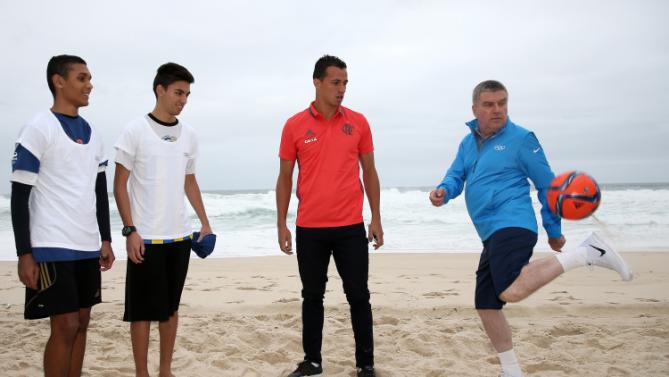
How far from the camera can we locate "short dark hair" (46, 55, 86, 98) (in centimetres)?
312

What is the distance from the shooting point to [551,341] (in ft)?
15.3

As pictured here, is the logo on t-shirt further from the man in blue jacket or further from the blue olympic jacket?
the blue olympic jacket

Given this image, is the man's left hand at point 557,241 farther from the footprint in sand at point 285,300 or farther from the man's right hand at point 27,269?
the footprint in sand at point 285,300

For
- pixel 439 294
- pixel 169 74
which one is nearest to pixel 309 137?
pixel 169 74

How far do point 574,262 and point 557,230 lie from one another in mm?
309

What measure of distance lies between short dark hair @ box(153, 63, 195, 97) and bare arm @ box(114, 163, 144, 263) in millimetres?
597

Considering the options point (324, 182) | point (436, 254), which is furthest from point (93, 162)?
point (436, 254)

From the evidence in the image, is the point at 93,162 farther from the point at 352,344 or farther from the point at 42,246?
the point at 352,344

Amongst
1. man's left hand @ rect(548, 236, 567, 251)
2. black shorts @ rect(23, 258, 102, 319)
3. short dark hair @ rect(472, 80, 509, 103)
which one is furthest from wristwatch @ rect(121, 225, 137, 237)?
man's left hand @ rect(548, 236, 567, 251)

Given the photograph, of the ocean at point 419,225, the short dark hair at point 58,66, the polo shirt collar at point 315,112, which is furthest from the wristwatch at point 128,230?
the ocean at point 419,225

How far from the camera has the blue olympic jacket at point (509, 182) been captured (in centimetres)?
333

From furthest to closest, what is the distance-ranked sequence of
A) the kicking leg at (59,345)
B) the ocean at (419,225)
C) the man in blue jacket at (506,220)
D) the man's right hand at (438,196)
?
the ocean at (419,225)
the man's right hand at (438,196)
the man in blue jacket at (506,220)
the kicking leg at (59,345)

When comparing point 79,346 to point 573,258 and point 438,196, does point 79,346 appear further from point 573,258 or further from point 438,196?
point 573,258

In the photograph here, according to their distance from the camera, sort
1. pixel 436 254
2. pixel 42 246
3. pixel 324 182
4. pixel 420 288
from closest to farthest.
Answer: pixel 42 246 < pixel 324 182 < pixel 420 288 < pixel 436 254
